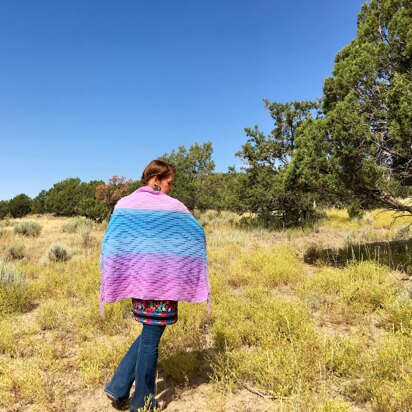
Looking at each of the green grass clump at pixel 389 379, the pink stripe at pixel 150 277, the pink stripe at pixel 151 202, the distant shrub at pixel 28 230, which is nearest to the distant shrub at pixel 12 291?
the pink stripe at pixel 150 277

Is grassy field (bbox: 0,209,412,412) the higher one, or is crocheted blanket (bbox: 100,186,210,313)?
crocheted blanket (bbox: 100,186,210,313)

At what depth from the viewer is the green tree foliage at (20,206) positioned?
164 feet

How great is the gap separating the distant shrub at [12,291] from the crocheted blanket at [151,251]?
10.3 ft

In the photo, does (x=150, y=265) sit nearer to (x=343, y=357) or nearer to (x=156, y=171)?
(x=156, y=171)

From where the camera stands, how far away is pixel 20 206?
5072 cm

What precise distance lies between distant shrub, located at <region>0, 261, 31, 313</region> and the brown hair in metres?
3.48

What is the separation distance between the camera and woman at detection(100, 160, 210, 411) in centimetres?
248

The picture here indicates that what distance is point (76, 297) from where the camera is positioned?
5590 millimetres

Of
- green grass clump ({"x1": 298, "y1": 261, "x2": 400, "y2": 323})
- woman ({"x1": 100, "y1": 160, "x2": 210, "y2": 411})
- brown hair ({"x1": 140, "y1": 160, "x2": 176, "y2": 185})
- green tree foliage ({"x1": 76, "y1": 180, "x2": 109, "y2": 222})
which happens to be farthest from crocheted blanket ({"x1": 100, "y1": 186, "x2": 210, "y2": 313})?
green tree foliage ({"x1": 76, "y1": 180, "x2": 109, "y2": 222})

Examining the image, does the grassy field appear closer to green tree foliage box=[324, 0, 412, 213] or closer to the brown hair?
the brown hair

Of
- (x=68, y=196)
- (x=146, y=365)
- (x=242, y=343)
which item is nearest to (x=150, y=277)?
(x=146, y=365)

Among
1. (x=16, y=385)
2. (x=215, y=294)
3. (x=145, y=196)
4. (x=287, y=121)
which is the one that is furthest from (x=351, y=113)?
(x=287, y=121)

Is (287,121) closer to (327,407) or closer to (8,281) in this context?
(8,281)

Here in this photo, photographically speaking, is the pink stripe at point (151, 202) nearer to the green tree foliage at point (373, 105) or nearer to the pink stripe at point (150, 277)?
the pink stripe at point (150, 277)
